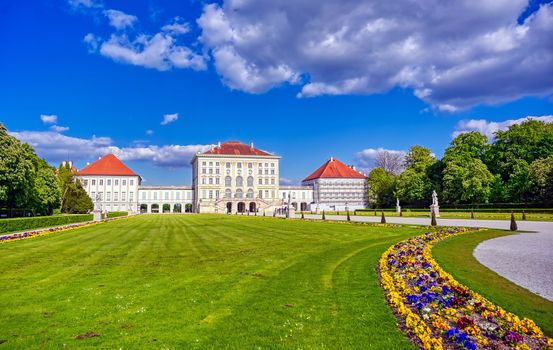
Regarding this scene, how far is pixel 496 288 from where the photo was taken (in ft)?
22.3

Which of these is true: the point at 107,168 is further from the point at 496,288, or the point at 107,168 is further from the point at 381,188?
the point at 496,288

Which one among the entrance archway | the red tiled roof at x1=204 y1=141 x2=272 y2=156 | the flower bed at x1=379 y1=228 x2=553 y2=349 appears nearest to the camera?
the flower bed at x1=379 y1=228 x2=553 y2=349

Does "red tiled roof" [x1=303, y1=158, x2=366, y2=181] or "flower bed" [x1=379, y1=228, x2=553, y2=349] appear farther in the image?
"red tiled roof" [x1=303, y1=158, x2=366, y2=181]

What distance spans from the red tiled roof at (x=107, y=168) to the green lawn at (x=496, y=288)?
3448 inches

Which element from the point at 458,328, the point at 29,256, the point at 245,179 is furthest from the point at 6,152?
the point at 245,179

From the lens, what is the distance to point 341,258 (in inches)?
421

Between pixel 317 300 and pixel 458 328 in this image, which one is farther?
pixel 317 300

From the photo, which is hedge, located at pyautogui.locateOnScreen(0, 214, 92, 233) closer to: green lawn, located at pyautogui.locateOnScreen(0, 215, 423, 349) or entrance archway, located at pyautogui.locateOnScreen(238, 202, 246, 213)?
green lawn, located at pyautogui.locateOnScreen(0, 215, 423, 349)

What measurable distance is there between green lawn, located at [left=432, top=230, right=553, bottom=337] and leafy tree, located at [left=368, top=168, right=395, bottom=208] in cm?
6013

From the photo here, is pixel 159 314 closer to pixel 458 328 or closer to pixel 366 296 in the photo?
pixel 366 296

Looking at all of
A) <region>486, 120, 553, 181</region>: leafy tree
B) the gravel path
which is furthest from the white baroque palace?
the gravel path

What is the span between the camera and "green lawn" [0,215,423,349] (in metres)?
4.62

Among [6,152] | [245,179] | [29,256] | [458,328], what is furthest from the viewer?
[245,179]

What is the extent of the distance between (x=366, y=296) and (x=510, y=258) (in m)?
6.13
